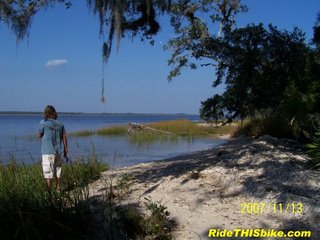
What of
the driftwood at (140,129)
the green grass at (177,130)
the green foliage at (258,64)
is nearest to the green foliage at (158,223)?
the green foliage at (258,64)

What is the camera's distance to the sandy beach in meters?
6.10

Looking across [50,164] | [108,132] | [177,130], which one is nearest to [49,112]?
[50,164]

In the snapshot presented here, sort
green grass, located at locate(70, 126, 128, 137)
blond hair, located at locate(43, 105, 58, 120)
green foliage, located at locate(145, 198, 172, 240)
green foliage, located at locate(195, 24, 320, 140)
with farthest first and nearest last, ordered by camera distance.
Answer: green grass, located at locate(70, 126, 128, 137) < green foliage, located at locate(195, 24, 320, 140) < blond hair, located at locate(43, 105, 58, 120) < green foliage, located at locate(145, 198, 172, 240)

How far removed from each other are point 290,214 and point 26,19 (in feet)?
17.8

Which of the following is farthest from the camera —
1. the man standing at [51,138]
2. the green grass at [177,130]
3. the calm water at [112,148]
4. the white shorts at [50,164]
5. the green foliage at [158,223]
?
the green grass at [177,130]

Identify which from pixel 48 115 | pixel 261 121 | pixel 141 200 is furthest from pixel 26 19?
pixel 261 121

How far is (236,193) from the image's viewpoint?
7219mm

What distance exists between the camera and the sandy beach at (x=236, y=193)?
6098 mm

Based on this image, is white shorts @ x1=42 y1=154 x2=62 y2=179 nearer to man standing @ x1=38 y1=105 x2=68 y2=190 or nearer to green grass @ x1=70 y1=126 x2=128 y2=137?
man standing @ x1=38 y1=105 x2=68 y2=190

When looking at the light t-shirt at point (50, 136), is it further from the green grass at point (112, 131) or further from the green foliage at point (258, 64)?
the green grass at point (112, 131)

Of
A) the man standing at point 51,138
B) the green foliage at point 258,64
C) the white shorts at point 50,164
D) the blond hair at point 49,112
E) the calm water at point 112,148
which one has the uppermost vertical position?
the green foliage at point 258,64

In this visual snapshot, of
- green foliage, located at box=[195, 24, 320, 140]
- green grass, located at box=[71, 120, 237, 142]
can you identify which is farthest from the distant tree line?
green grass, located at box=[71, 120, 237, 142]

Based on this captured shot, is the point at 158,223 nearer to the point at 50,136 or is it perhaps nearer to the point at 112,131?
the point at 50,136

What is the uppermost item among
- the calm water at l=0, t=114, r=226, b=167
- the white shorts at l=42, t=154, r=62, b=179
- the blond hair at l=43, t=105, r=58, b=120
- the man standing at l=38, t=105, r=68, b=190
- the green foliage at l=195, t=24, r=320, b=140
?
the green foliage at l=195, t=24, r=320, b=140
